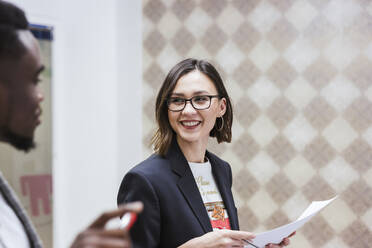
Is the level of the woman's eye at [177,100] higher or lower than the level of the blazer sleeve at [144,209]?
higher

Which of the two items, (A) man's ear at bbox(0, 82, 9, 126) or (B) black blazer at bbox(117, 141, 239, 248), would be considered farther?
(B) black blazer at bbox(117, 141, 239, 248)

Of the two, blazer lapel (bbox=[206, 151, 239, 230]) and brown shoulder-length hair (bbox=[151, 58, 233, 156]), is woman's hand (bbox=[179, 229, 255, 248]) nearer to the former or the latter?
blazer lapel (bbox=[206, 151, 239, 230])

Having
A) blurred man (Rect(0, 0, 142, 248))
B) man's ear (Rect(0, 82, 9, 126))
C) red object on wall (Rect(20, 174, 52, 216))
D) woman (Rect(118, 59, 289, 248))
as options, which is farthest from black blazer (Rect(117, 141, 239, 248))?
red object on wall (Rect(20, 174, 52, 216))

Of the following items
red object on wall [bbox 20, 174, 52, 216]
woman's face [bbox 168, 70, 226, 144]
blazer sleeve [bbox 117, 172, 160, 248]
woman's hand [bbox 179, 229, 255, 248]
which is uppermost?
woman's face [bbox 168, 70, 226, 144]

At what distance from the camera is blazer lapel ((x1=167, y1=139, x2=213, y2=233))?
1.59 meters

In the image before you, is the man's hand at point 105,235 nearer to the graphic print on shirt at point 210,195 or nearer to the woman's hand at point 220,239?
the woman's hand at point 220,239

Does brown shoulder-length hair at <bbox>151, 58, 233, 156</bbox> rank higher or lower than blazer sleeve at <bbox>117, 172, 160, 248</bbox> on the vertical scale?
higher

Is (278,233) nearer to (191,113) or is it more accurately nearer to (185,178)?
(185,178)

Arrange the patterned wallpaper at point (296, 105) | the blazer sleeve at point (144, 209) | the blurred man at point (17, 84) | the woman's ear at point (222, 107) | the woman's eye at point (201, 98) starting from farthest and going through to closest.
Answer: the patterned wallpaper at point (296, 105) → the woman's ear at point (222, 107) → the woman's eye at point (201, 98) → the blazer sleeve at point (144, 209) → the blurred man at point (17, 84)

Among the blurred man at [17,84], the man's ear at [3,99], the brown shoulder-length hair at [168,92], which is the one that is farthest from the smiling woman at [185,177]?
the man's ear at [3,99]

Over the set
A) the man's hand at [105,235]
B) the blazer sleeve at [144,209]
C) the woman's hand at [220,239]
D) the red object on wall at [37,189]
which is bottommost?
the red object on wall at [37,189]

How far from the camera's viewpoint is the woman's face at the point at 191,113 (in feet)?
5.49

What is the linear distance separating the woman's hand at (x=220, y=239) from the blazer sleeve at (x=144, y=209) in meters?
0.14

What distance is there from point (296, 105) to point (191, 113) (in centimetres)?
151
